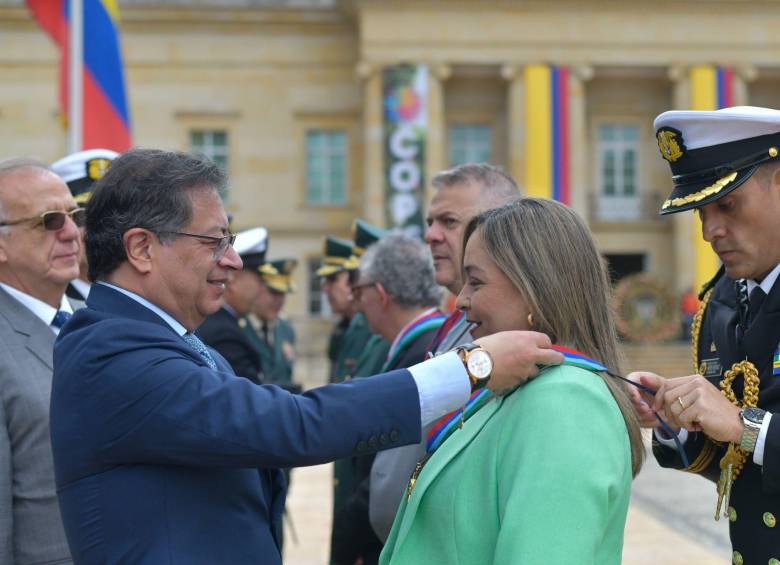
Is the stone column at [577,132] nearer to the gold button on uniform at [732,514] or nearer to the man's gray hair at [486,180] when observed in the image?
the man's gray hair at [486,180]

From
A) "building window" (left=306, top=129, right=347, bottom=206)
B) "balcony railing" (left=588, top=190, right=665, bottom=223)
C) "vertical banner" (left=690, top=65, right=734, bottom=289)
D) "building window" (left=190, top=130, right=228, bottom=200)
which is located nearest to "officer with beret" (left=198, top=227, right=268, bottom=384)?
"vertical banner" (left=690, top=65, right=734, bottom=289)

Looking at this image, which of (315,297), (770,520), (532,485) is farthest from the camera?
(315,297)

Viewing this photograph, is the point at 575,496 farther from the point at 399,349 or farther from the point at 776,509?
the point at 399,349

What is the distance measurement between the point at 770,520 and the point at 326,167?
30960mm

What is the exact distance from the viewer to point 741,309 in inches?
120

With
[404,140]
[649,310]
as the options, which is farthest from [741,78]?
[404,140]

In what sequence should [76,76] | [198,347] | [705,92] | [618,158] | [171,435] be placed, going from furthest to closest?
[618,158] → [705,92] → [76,76] → [198,347] → [171,435]

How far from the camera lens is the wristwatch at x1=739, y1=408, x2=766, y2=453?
267 centimetres

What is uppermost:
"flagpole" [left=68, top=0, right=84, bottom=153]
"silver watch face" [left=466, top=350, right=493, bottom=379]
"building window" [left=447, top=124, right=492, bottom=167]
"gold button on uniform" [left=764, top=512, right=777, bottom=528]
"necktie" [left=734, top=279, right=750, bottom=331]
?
"building window" [left=447, top=124, right=492, bottom=167]

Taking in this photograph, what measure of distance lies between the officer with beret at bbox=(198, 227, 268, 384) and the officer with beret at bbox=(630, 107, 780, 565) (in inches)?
91.4

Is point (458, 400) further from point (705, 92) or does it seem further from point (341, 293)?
point (705, 92)

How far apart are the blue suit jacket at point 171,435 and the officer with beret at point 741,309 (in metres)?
0.77

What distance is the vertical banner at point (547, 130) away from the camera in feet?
99.4

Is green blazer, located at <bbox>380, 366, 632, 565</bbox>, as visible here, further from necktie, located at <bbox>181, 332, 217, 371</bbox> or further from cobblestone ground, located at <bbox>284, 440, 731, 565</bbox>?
cobblestone ground, located at <bbox>284, 440, 731, 565</bbox>
